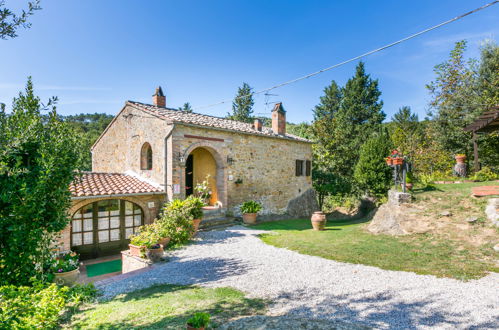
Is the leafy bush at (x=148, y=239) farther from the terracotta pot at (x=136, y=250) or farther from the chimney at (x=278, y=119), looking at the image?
the chimney at (x=278, y=119)

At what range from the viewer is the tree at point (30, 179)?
405 cm

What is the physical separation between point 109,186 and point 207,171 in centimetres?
465

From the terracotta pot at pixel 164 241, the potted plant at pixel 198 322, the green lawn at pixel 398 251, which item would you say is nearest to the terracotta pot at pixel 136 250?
the terracotta pot at pixel 164 241

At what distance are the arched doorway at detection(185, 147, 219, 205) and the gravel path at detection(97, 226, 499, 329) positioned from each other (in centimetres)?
582

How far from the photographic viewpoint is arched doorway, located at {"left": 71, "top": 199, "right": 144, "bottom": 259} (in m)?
9.38

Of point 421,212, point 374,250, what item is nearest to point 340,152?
point 421,212

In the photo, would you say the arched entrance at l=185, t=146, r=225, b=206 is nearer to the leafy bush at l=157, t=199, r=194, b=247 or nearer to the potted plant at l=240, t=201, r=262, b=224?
the potted plant at l=240, t=201, r=262, b=224

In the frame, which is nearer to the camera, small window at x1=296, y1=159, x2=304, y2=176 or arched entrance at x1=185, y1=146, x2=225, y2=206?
arched entrance at x1=185, y1=146, x2=225, y2=206

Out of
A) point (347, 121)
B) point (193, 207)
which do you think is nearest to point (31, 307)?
point (193, 207)

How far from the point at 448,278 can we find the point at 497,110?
936cm

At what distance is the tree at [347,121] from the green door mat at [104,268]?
1446 cm

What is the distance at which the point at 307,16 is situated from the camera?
9.95 m

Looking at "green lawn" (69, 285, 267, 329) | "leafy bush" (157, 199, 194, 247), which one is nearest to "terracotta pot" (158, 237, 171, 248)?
"leafy bush" (157, 199, 194, 247)

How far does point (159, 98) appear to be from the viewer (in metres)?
13.9
